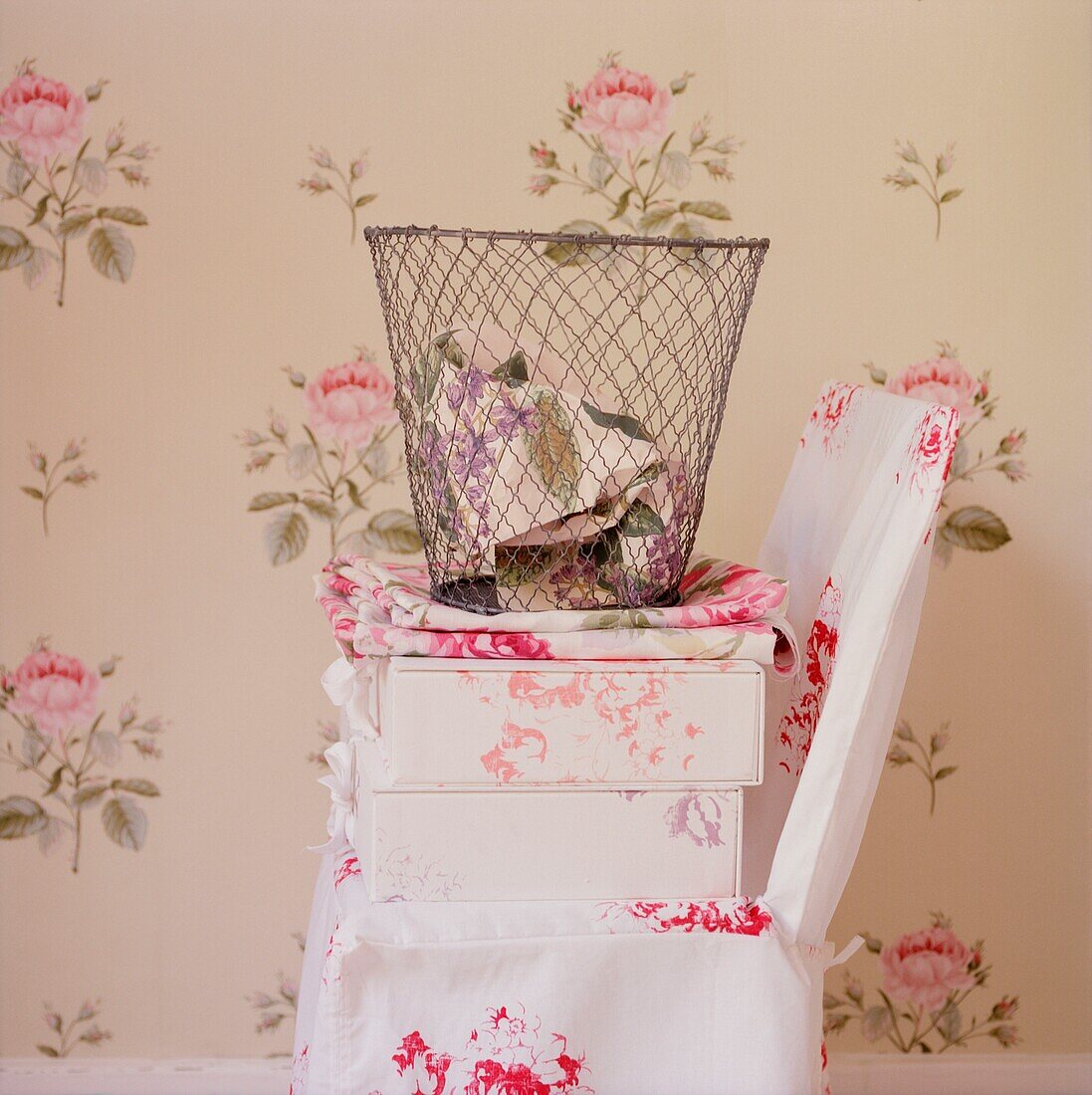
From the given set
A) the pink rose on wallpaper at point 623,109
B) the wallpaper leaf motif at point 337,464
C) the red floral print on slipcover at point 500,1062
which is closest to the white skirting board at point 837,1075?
the wallpaper leaf motif at point 337,464

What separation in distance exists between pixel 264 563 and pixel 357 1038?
860 millimetres

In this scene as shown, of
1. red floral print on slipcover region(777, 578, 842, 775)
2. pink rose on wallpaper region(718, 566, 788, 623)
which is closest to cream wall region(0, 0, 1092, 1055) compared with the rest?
red floral print on slipcover region(777, 578, 842, 775)

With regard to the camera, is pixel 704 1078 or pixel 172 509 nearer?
pixel 704 1078

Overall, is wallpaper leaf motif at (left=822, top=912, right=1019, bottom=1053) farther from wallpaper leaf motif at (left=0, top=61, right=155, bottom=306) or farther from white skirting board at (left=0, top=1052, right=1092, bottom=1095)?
wallpaper leaf motif at (left=0, top=61, right=155, bottom=306)

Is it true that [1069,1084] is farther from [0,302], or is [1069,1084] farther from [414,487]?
[0,302]

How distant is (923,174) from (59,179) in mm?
1080

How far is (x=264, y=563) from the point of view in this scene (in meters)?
1.59

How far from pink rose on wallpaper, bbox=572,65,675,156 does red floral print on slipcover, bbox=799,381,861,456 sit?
54 centimetres

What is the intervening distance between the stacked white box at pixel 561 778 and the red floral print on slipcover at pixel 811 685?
106 millimetres

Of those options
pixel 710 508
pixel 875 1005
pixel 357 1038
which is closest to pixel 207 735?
pixel 710 508

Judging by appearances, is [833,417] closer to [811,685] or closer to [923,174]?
[811,685]

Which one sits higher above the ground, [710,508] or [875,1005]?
[710,508]

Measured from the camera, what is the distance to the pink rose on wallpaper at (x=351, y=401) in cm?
158

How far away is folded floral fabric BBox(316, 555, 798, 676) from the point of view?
85cm
